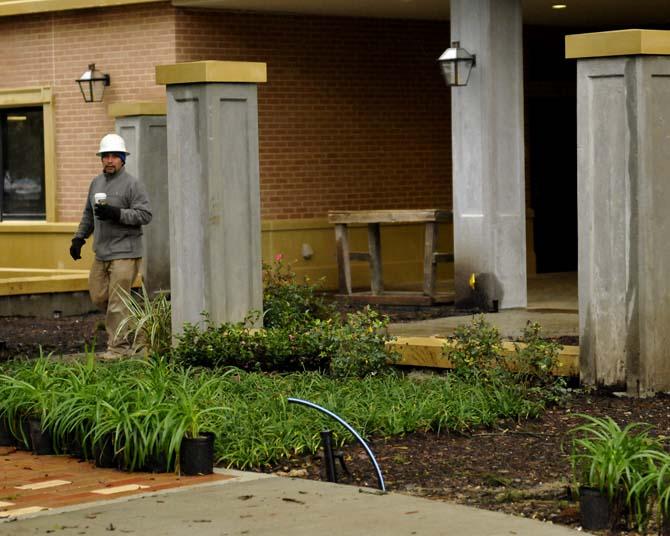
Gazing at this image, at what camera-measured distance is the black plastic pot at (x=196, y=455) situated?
28.2 ft

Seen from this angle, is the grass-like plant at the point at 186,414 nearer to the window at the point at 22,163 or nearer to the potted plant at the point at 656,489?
the potted plant at the point at 656,489

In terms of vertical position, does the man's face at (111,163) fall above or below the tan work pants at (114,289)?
above

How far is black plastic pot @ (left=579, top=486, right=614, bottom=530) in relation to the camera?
7297mm

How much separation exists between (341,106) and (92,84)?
11.1ft

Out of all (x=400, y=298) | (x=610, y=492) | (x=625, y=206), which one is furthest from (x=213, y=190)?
(x=610, y=492)

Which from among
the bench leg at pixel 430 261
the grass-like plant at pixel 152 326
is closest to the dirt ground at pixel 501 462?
the grass-like plant at pixel 152 326

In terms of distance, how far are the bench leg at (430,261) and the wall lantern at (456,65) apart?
2004 mm

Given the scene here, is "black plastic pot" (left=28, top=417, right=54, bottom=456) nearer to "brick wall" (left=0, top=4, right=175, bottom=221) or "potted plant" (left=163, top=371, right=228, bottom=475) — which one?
"potted plant" (left=163, top=371, right=228, bottom=475)

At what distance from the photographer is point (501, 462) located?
905 centimetres

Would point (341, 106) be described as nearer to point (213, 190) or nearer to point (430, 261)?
point (430, 261)

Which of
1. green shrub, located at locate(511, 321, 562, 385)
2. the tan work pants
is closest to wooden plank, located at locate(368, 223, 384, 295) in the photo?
the tan work pants

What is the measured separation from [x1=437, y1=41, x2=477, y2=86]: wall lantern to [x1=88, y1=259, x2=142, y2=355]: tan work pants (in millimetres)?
4487

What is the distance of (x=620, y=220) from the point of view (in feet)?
35.9

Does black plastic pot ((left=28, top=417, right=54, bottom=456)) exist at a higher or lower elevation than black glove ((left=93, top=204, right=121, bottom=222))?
lower
